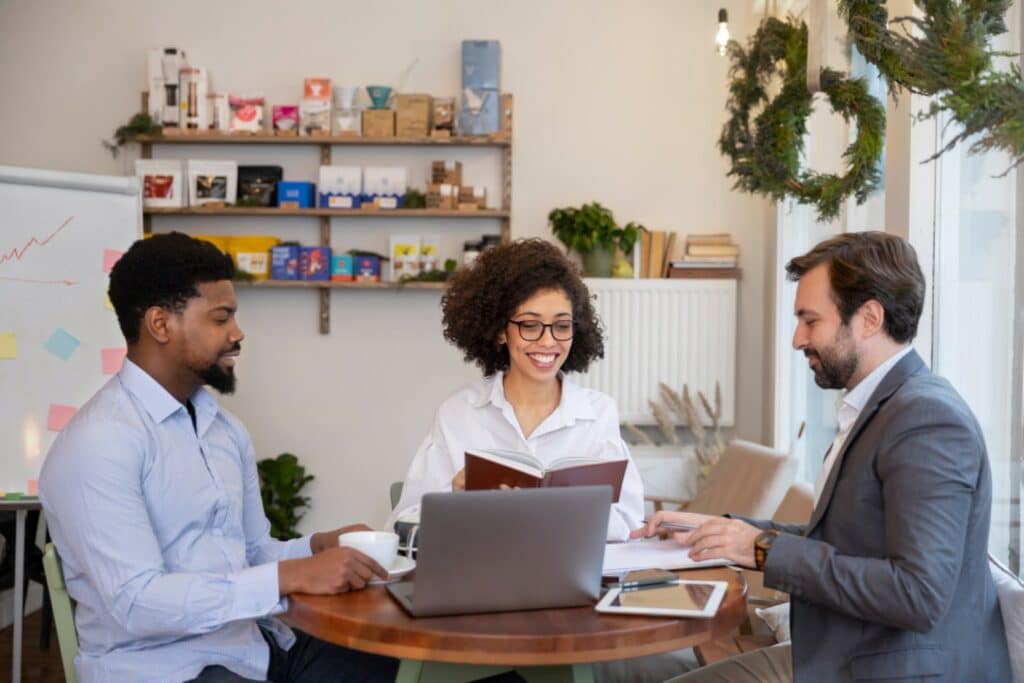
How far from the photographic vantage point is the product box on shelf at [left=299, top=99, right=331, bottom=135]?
5203 millimetres

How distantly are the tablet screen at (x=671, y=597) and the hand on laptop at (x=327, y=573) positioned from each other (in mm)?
426

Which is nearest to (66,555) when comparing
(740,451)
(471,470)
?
(471,470)

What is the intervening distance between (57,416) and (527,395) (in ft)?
5.98

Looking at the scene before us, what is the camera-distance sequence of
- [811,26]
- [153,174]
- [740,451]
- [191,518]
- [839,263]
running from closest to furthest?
[839,263], [191,518], [811,26], [740,451], [153,174]

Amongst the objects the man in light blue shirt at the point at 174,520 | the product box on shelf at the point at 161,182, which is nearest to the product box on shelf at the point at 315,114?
the product box on shelf at the point at 161,182

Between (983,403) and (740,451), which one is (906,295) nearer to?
(983,403)

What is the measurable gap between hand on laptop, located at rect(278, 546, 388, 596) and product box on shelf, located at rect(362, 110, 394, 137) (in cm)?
345

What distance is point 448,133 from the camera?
523 cm

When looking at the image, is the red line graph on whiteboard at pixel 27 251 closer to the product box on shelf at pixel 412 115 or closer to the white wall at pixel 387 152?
the white wall at pixel 387 152

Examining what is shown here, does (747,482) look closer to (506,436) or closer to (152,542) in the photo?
(506,436)

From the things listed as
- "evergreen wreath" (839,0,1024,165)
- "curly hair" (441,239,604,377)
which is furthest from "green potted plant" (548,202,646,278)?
"evergreen wreath" (839,0,1024,165)

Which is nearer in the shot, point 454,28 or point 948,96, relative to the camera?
point 948,96

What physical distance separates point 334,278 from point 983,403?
325 centimetres

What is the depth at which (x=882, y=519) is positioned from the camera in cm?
182
